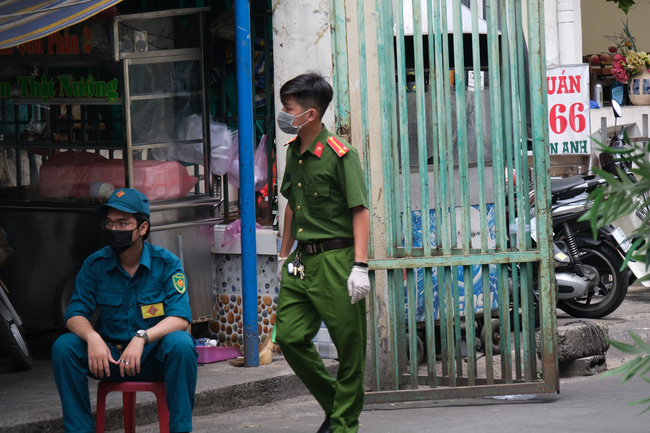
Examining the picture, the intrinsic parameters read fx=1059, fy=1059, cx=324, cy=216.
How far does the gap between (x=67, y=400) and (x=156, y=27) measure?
3.00 meters

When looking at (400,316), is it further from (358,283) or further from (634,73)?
(634,73)

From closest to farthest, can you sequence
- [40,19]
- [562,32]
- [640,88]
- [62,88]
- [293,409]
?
[40,19] < [293,409] < [62,88] < [562,32] < [640,88]

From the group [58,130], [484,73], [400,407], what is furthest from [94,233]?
[484,73]

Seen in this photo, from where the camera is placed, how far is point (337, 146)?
181 inches

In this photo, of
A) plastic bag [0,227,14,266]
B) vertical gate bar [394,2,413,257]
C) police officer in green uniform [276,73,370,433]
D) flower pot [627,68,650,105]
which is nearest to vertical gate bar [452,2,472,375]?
vertical gate bar [394,2,413,257]

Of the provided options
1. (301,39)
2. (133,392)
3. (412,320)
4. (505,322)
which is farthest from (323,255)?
(301,39)

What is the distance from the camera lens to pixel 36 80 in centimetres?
669

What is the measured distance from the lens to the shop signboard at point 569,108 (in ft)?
34.3

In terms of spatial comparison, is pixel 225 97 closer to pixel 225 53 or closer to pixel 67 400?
pixel 225 53

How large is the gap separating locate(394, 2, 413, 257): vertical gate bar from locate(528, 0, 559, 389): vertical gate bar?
65 centimetres

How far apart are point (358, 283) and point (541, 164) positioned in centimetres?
153

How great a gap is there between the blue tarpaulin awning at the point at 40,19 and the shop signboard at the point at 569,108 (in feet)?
20.7

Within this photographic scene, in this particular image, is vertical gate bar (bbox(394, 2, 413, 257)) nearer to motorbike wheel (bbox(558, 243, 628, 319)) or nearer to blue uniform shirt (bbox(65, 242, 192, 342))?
blue uniform shirt (bbox(65, 242, 192, 342))

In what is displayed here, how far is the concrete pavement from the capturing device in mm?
5090
